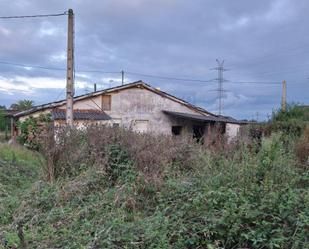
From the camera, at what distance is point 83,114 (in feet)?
66.5

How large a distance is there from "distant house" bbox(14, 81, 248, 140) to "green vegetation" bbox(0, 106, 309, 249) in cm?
1265

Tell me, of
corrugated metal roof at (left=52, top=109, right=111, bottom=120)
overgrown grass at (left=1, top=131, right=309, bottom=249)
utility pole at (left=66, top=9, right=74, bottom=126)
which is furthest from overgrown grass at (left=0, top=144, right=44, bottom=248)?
corrugated metal roof at (left=52, top=109, right=111, bottom=120)

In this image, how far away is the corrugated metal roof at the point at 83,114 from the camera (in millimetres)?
18844

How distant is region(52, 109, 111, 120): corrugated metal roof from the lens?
742 inches

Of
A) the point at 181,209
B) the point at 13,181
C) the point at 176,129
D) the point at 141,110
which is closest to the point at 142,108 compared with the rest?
the point at 141,110

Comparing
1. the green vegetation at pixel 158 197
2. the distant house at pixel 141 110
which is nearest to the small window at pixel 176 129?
the distant house at pixel 141 110

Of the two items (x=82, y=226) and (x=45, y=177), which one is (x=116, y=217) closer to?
(x=82, y=226)

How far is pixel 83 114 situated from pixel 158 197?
601 inches

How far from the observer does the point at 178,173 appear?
258 inches

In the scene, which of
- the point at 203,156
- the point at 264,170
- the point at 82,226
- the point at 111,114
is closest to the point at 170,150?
the point at 203,156

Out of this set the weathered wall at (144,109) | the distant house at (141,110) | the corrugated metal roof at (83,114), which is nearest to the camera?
the corrugated metal roof at (83,114)

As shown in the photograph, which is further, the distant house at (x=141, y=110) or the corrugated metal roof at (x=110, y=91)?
the distant house at (x=141, y=110)

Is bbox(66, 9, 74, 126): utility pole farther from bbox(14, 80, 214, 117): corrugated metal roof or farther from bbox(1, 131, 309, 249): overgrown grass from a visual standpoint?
bbox(1, 131, 309, 249): overgrown grass

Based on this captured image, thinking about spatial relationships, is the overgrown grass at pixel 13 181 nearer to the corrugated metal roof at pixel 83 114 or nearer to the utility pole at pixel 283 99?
the corrugated metal roof at pixel 83 114
